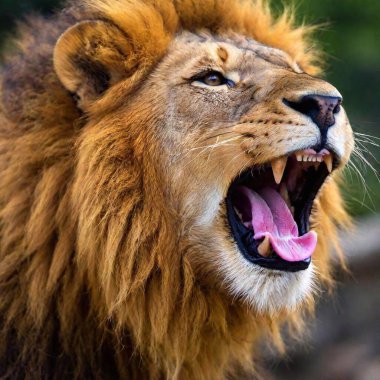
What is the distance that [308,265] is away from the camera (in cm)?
344

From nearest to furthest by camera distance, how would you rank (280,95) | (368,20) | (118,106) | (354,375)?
(280,95) < (118,106) < (354,375) < (368,20)

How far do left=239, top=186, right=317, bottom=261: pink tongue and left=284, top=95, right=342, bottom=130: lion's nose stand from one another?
45 centimetres

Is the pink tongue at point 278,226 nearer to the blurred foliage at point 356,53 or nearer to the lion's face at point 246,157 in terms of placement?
the lion's face at point 246,157

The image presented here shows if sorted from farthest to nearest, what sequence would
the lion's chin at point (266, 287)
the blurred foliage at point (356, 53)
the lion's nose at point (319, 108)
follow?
the blurred foliage at point (356, 53)
the lion's chin at point (266, 287)
the lion's nose at point (319, 108)

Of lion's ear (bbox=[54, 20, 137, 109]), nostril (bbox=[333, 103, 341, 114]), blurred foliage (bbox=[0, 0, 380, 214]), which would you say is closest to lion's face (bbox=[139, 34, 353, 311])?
nostril (bbox=[333, 103, 341, 114])

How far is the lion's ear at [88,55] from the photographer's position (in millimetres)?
3578

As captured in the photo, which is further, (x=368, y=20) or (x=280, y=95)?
(x=368, y=20)

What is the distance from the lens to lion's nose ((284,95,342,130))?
327cm

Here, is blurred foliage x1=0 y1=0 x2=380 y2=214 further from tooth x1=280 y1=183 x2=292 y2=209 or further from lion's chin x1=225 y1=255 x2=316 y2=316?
lion's chin x1=225 y1=255 x2=316 y2=316

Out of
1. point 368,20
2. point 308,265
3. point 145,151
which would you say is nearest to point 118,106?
point 145,151

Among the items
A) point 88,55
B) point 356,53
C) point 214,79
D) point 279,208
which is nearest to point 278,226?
point 279,208

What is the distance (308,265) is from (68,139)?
109 centimetres

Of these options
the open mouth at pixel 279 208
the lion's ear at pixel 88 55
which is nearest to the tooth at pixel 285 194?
the open mouth at pixel 279 208

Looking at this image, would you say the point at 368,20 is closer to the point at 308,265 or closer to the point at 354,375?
the point at 354,375
